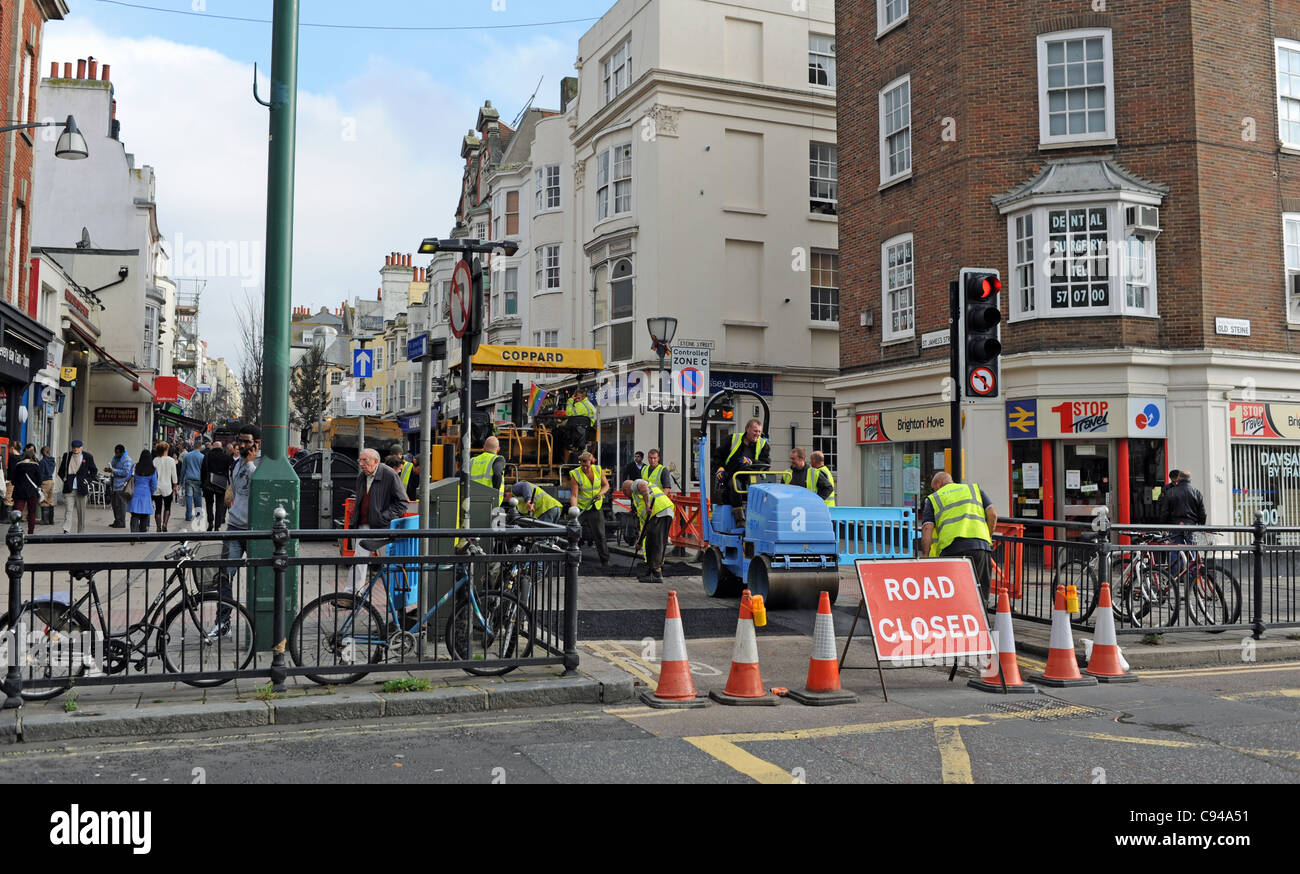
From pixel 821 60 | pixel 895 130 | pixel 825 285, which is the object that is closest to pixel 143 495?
pixel 895 130

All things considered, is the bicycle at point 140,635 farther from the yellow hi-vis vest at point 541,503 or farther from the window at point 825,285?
the window at point 825,285

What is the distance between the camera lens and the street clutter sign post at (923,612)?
7773 mm

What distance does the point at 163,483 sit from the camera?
67.1 feet

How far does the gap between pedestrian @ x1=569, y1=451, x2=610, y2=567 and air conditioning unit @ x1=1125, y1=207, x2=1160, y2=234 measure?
10039mm

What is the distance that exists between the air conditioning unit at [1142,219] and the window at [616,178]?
49.9 feet

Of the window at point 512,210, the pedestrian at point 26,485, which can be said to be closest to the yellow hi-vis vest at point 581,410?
the pedestrian at point 26,485

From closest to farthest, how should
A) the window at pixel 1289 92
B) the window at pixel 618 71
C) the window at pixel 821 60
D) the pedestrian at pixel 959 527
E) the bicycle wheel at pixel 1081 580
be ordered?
the bicycle wheel at pixel 1081 580, the pedestrian at pixel 959 527, the window at pixel 1289 92, the window at pixel 821 60, the window at pixel 618 71

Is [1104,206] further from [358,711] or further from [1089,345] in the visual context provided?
[358,711]

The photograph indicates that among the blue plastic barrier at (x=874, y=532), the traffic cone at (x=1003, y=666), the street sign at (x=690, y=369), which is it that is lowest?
the traffic cone at (x=1003, y=666)

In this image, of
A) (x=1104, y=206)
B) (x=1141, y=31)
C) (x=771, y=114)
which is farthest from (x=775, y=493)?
(x=771, y=114)

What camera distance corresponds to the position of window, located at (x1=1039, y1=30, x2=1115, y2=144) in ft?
59.9

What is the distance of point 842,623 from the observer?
35.2 feet

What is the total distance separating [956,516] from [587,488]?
7370 millimetres

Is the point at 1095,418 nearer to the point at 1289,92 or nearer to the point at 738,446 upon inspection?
the point at 1289,92
